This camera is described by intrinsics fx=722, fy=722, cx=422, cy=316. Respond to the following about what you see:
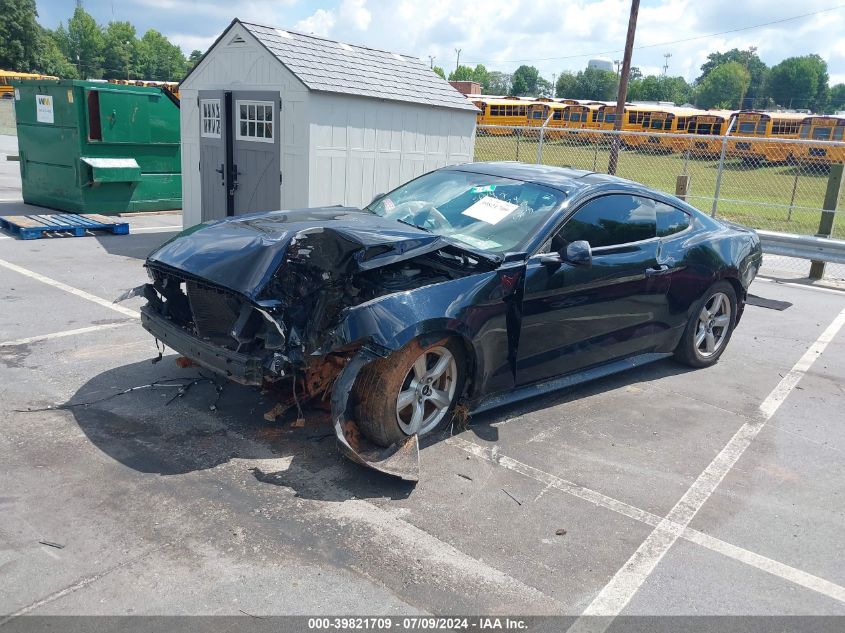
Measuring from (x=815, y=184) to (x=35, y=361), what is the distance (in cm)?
2707

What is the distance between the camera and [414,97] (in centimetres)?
1068

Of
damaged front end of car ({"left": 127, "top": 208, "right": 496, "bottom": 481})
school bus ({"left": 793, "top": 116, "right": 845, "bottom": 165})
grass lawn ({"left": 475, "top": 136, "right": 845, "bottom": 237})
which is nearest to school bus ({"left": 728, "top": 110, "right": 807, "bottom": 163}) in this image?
school bus ({"left": 793, "top": 116, "right": 845, "bottom": 165})

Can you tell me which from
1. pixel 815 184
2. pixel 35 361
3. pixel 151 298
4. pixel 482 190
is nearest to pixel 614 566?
pixel 482 190

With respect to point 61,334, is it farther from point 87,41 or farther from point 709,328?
point 87,41

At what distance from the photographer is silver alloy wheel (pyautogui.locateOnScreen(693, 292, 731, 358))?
6273 millimetres

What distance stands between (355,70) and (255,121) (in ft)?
5.28

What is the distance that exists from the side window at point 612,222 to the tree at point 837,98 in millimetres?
145016

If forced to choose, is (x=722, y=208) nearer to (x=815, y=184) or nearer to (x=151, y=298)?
(x=815, y=184)

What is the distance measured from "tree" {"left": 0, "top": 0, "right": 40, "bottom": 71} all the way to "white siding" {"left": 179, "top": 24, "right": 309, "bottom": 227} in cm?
8109

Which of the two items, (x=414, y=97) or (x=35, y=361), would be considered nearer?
(x=35, y=361)

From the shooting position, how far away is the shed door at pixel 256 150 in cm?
971

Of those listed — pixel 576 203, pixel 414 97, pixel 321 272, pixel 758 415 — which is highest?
pixel 414 97

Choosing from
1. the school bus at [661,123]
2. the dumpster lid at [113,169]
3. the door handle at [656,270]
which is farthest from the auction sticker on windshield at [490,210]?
the school bus at [661,123]

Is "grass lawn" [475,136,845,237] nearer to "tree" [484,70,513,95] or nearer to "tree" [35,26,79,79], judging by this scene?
"tree" [35,26,79,79]
